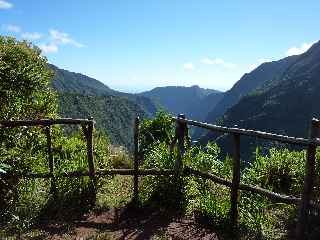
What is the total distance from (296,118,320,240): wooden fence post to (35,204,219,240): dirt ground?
67.7 inches

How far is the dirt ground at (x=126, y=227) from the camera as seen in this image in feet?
33.1

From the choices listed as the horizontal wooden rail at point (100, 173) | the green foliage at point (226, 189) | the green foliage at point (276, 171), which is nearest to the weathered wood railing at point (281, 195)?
the green foliage at point (226, 189)

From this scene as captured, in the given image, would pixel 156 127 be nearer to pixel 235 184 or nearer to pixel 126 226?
pixel 126 226

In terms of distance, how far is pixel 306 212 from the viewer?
8.53 meters

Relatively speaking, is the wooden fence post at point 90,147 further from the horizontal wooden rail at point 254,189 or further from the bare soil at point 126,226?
the horizontal wooden rail at point 254,189

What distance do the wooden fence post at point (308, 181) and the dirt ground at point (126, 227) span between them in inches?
67.7

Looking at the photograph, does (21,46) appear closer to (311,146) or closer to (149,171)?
(149,171)

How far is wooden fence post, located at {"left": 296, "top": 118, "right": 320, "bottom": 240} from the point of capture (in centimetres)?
837

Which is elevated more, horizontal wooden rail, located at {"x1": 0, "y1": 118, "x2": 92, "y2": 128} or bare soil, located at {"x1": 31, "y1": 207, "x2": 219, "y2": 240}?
horizontal wooden rail, located at {"x1": 0, "y1": 118, "x2": 92, "y2": 128}

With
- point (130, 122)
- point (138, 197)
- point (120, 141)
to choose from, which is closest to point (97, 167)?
point (138, 197)

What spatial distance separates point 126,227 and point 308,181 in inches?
158

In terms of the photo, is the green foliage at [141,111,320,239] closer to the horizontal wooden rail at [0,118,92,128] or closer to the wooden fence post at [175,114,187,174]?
the wooden fence post at [175,114,187,174]

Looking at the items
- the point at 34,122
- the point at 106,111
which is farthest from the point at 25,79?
the point at 106,111

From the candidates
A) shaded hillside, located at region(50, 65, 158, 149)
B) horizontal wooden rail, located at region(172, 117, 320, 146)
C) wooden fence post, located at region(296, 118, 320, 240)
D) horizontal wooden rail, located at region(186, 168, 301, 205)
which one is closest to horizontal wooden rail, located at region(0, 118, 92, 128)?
horizontal wooden rail, located at region(172, 117, 320, 146)
